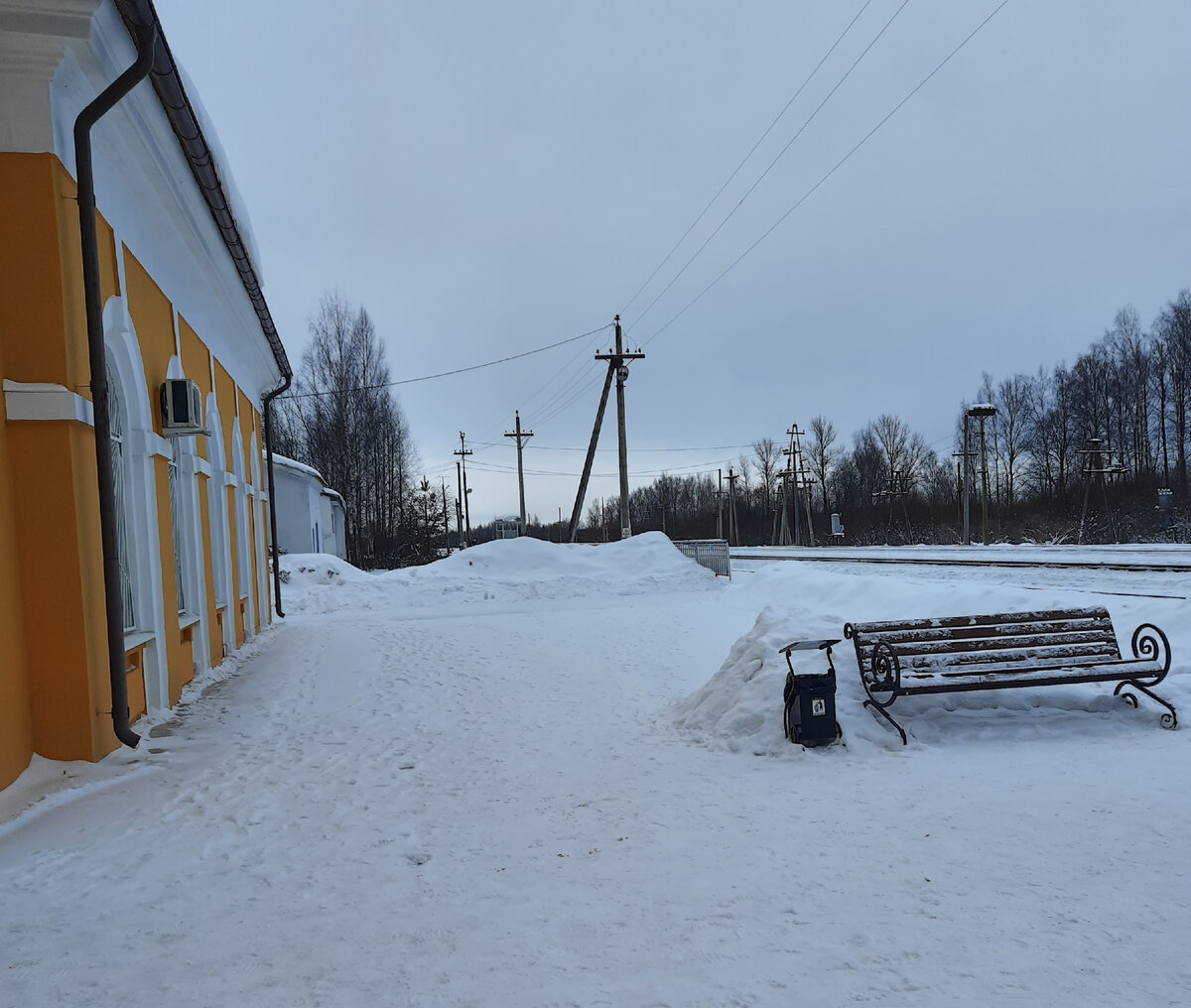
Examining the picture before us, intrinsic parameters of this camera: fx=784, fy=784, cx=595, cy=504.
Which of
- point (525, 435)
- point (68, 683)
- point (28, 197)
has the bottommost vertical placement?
point (68, 683)

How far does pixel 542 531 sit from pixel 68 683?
3954 inches

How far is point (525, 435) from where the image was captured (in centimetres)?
5016

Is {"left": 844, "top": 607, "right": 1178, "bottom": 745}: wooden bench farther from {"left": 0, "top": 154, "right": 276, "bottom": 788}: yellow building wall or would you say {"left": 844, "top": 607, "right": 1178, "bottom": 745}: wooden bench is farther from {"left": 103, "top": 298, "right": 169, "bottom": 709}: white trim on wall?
{"left": 103, "top": 298, "right": 169, "bottom": 709}: white trim on wall

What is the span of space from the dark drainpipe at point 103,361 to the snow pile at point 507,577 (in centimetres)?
1244

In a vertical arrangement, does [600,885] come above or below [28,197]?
below

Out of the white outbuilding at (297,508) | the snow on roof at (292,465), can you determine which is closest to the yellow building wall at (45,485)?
the snow on roof at (292,465)

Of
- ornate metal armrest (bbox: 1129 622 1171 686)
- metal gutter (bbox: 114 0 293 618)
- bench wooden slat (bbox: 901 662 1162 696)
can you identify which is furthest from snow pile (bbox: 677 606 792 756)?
metal gutter (bbox: 114 0 293 618)

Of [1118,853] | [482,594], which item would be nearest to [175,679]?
[1118,853]

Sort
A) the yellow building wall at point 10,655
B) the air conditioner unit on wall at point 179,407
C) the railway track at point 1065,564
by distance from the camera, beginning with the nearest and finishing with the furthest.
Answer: the yellow building wall at point 10,655, the air conditioner unit on wall at point 179,407, the railway track at point 1065,564

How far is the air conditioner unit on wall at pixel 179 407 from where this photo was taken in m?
7.24

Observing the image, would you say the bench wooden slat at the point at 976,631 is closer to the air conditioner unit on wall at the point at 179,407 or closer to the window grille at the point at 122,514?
the window grille at the point at 122,514

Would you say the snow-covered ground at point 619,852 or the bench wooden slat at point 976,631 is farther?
the bench wooden slat at point 976,631

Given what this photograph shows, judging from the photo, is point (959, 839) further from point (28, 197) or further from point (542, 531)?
point (542, 531)

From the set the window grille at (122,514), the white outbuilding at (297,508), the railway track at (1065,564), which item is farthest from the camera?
the white outbuilding at (297,508)
